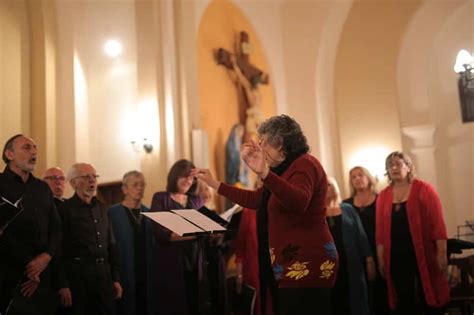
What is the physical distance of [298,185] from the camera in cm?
220

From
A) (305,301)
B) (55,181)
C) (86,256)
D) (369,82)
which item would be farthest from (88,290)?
(369,82)

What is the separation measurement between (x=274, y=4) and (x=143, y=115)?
148 inches

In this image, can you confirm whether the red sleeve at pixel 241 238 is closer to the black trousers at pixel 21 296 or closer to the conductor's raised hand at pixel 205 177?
the black trousers at pixel 21 296

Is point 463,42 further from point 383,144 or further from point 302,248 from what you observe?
point 302,248

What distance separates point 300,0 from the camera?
343 inches

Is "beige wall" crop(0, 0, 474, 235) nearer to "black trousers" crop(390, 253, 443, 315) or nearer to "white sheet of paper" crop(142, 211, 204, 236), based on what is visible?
"white sheet of paper" crop(142, 211, 204, 236)

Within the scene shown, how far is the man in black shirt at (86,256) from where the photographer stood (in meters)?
3.58

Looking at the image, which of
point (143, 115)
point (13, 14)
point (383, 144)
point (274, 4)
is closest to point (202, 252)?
point (143, 115)

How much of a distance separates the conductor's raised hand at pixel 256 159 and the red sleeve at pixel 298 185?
0.04 m

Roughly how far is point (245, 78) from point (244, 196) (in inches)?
199

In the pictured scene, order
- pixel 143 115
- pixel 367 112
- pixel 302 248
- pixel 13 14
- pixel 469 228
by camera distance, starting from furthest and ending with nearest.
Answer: pixel 367 112
pixel 469 228
pixel 143 115
pixel 13 14
pixel 302 248

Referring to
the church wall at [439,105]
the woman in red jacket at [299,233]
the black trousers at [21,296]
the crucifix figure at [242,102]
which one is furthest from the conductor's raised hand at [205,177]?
the church wall at [439,105]

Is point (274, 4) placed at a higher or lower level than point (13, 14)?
higher

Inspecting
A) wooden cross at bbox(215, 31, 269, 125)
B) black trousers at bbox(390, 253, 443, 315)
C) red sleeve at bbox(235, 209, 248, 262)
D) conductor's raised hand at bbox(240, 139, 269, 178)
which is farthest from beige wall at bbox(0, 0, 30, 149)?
black trousers at bbox(390, 253, 443, 315)
